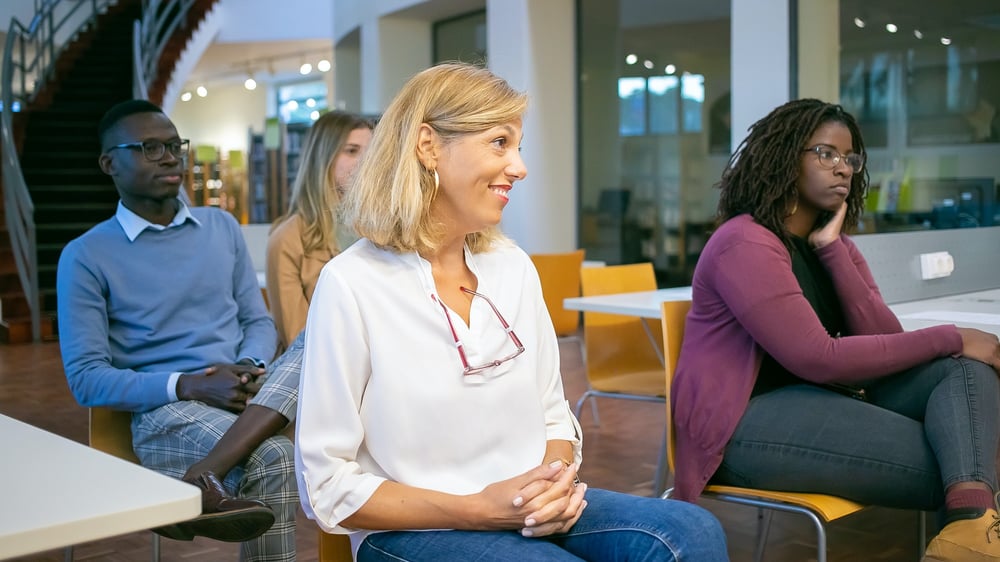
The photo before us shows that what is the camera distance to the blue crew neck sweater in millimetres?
2324

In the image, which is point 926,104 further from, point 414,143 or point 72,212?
point 72,212

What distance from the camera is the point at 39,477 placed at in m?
1.15

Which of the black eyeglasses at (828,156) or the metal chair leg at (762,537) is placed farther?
the metal chair leg at (762,537)

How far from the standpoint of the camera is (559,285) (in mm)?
5293

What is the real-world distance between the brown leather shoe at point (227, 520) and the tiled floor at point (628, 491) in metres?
1.39

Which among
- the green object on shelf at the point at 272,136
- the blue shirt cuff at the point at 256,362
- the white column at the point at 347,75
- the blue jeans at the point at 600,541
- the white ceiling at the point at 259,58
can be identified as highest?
the white ceiling at the point at 259,58

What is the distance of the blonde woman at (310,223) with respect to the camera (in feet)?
9.75

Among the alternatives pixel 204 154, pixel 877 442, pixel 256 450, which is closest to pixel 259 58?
pixel 204 154

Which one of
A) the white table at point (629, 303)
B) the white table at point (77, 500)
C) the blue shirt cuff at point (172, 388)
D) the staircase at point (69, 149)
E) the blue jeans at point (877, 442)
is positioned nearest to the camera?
the white table at point (77, 500)

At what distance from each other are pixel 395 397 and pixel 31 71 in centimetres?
1155

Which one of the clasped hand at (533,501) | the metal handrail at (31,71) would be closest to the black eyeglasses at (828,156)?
the clasped hand at (533,501)

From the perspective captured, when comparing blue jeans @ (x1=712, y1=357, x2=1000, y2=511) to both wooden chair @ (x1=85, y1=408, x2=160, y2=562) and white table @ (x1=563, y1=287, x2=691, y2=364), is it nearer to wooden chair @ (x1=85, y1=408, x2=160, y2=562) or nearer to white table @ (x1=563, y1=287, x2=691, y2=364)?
white table @ (x1=563, y1=287, x2=691, y2=364)

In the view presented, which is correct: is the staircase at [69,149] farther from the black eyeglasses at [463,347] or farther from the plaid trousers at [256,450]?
the black eyeglasses at [463,347]

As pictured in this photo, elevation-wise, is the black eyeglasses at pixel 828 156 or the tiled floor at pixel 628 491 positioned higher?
the black eyeglasses at pixel 828 156
